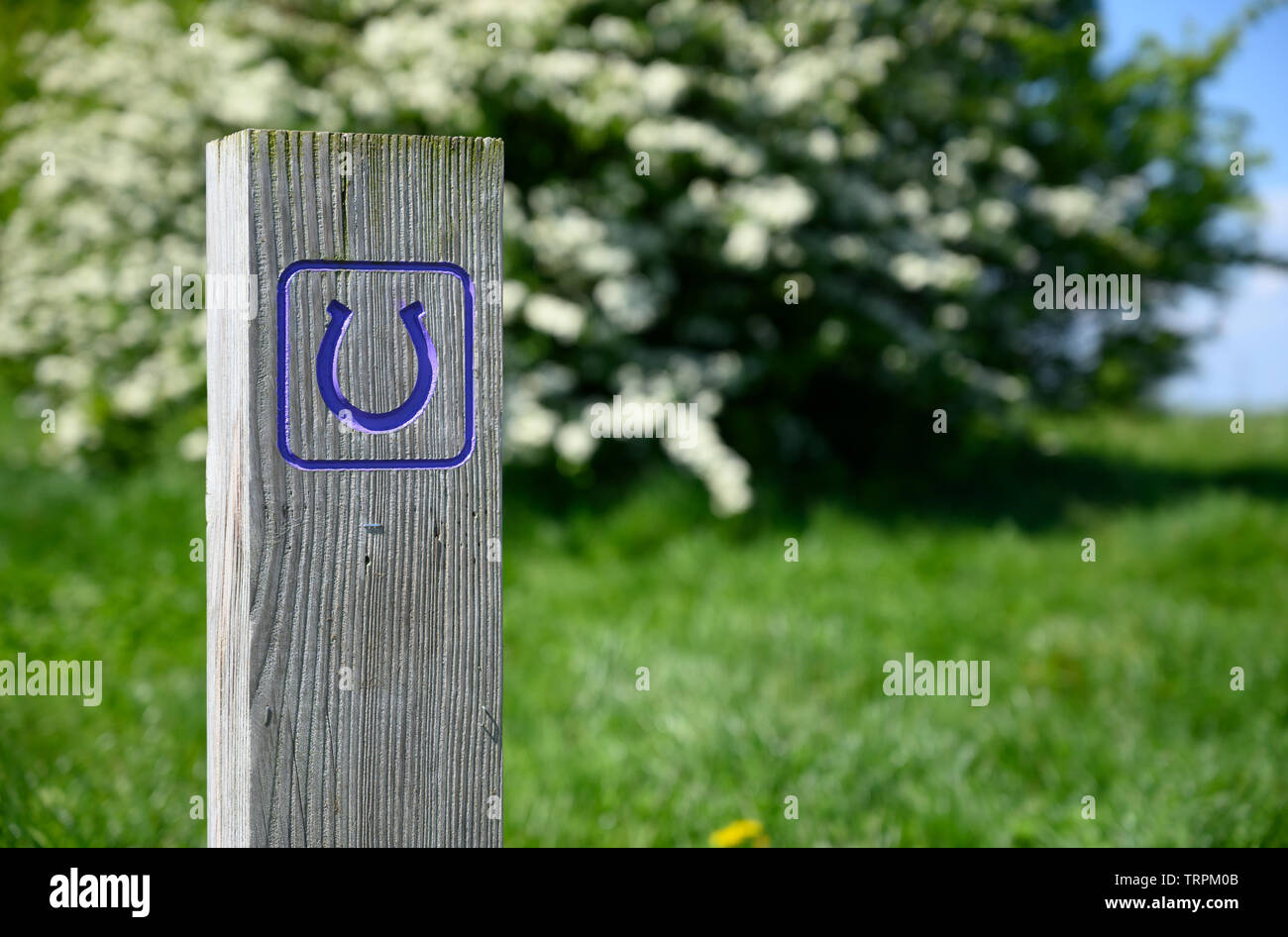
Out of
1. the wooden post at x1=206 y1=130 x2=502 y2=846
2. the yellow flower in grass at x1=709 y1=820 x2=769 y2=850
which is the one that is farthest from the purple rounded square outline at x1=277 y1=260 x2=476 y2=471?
the yellow flower in grass at x1=709 y1=820 x2=769 y2=850

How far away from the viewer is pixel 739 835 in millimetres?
2336

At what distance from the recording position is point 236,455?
137 centimetres

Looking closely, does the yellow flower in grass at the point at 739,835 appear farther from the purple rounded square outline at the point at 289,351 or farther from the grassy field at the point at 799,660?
the purple rounded square outline at the point at 289,351

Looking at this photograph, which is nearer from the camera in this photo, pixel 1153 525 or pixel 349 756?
pixel 349 756

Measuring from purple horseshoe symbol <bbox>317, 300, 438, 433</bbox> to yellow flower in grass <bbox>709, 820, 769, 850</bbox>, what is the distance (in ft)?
4.41

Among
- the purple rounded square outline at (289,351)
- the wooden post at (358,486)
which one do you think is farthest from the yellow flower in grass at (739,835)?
the purple rounded square outline at (289,351)

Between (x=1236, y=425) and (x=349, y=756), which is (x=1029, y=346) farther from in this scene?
(x=349, y=756)

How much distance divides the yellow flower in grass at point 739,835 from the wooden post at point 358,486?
3.31ft

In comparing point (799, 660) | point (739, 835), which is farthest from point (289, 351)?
point (799, 660)

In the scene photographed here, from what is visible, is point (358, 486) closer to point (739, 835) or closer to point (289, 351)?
point (289, 351)

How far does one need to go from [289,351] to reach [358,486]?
0.18 m

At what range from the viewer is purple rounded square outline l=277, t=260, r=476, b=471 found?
1349mm

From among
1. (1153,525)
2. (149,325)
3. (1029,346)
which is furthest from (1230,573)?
(149,325)

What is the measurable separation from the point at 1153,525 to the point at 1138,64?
9.88 ft
